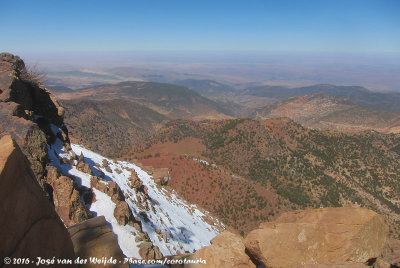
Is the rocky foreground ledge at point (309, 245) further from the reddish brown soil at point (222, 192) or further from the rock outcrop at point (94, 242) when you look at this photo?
the reddish brown soil at point (222, 192)

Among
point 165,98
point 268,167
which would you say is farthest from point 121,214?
point 165,98

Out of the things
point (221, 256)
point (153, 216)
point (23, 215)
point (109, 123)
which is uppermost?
point (23, 215)

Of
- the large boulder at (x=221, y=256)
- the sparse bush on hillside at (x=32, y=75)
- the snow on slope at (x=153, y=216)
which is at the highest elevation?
the sparse bush on hillside at (x=32, y=75)

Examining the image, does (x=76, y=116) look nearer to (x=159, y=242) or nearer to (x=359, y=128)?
(x=159, y=242)

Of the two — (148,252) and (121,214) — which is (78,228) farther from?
(121,214)

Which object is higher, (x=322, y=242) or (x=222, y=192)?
(x=322, y=242)

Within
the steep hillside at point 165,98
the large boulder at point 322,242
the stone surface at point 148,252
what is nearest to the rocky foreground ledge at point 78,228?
the large boulder at point 322,242

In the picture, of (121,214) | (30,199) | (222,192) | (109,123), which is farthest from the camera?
(109,123)

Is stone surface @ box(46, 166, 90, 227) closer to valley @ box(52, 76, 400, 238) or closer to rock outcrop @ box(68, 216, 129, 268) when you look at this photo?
rock outcrop @ box(68, 216, 129, 268)
